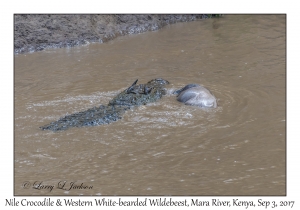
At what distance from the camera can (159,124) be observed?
→ 23.0 feet

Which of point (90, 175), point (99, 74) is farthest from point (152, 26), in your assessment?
point (90, 175)

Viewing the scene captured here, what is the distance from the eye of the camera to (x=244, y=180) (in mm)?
5309

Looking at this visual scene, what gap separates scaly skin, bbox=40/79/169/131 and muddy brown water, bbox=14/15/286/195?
0.14 meters

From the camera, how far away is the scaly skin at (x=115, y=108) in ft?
23.0

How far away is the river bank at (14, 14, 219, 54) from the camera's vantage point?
39.9ft

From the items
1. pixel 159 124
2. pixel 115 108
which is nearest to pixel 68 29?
pixel 115 108

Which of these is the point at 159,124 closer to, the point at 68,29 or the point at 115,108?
the point at 115,108

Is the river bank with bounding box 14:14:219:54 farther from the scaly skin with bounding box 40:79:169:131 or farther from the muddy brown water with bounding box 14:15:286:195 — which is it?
the scaly skin with bounding box 40:79:169:131

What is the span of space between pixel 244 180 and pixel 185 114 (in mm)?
2268

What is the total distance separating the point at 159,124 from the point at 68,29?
6697 mm

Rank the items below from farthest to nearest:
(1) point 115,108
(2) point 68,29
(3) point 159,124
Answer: (2) point 68,29 < (1) point 115,108 < (3) point 159,124

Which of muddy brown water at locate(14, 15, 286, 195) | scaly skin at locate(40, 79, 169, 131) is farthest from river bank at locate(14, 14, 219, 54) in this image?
scaly skin at locate(40, 79, 169, 131)

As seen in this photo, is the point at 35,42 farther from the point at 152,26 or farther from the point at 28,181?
the point at 28,181

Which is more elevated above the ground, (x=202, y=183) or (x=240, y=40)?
(x=240, y=40)
